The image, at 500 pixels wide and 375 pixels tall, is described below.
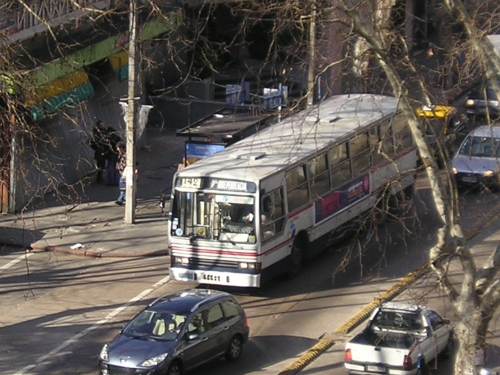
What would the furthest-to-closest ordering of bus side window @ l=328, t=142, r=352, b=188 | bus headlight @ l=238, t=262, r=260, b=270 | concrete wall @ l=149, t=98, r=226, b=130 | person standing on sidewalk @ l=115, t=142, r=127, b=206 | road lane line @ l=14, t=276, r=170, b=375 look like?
concrete wall @ l=149, t=98, r=226, b=130 < person standing on sidewalk @ l=115, t=142, r=127, b=206 < bus side window @ l=328, t=142, r=352, b=188 < bus headlight @ l=238, t=262, r=260, b=270 < road lane line @ l=14, t=276, r=170, b=375

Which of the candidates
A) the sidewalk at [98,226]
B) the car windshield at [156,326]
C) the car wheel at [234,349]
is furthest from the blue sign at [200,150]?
the car windshield at [156,326]

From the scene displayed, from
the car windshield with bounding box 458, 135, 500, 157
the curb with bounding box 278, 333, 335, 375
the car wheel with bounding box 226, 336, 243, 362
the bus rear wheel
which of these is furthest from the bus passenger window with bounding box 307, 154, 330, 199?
the car windshield with bounding box 458, 135, 500, 157

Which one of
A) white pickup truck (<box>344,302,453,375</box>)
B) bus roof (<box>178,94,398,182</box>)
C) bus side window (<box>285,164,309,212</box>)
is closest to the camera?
white pickup truck (<box>344,302,453,375</box>)

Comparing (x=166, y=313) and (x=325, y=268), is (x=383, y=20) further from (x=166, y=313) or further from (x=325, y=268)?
(x=325, y=268)

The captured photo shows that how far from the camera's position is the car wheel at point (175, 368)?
653 inches

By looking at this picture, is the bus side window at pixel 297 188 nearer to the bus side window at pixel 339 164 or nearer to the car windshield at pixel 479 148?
the bus side window at pixel 339 164

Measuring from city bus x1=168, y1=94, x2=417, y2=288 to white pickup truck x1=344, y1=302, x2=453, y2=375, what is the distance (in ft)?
10.5

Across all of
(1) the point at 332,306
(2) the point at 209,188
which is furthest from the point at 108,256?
(1) the point at 332,306

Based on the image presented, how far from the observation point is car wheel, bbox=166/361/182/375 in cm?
1659

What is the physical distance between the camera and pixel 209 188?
2131cm

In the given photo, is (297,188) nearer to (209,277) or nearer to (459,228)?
(209,277)

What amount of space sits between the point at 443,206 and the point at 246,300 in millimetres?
10927

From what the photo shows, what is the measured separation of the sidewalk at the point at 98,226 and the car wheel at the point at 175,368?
22.6 ft

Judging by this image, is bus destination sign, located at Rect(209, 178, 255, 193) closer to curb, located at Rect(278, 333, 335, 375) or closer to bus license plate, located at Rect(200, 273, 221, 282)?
bus license plate, located at Rect(200, 273, 221, 282)
